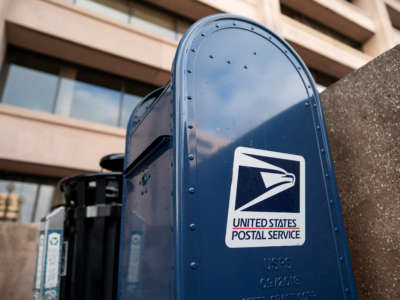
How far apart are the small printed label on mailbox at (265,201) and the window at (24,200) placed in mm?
5795

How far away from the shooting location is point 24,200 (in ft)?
19.1

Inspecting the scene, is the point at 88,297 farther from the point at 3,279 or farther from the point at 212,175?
the point at 3,279

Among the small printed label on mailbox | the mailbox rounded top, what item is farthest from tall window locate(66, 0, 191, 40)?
the small printed label on mailbox

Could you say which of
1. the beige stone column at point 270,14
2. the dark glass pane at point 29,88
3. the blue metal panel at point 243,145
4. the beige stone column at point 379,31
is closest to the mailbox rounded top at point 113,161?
the blue metal panel at point 243,145

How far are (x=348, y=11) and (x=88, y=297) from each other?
14.0 metres

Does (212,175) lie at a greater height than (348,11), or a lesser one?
lesser

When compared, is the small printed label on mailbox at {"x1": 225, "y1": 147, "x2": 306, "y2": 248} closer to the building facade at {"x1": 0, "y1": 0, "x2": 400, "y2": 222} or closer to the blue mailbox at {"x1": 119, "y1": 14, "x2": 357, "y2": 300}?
the blue mailbox at {"x1": 119, "y1": 14, "x2": 357, "y2": 300}

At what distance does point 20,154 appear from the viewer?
18.1 ft

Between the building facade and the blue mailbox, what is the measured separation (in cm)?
496

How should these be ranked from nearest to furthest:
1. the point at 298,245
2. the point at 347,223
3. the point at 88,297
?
the point at 298,245 → the point at 347,223 → the point at 88,297

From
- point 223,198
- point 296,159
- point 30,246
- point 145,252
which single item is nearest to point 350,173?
point 296,159

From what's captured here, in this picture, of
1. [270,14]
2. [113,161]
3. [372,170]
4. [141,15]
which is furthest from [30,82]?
[270,14]

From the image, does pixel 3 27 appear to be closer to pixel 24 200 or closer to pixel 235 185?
pixel 24 200

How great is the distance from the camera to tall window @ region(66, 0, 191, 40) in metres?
7.55
